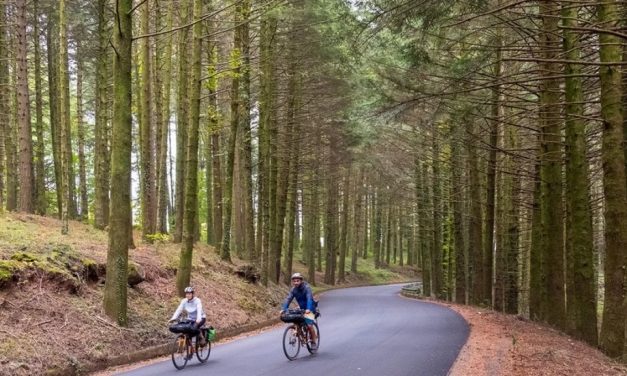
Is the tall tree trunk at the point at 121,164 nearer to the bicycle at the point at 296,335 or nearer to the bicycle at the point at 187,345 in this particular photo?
the bicycle at the point at 187,345

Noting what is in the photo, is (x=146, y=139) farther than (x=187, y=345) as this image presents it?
Yes

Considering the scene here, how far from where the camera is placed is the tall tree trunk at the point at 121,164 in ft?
38.6

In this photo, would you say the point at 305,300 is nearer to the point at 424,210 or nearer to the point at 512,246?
the point at 512,246

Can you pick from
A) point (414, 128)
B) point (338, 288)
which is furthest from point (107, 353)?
point (338, 288)

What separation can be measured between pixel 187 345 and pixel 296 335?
2194 mm

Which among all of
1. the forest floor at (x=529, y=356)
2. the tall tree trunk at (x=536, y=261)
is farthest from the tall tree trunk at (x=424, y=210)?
the forest floor at (x=529, y=356)

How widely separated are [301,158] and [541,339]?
19636 mm

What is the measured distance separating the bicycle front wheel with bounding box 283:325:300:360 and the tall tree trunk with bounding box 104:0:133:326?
3.63 metres

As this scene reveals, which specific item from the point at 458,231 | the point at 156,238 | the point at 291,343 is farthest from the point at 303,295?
the point at 458,231

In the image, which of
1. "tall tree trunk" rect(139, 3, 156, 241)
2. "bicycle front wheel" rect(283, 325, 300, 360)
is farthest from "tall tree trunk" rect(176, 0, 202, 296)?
"bicycle front wheel" rect(283, 325, 300, 360)

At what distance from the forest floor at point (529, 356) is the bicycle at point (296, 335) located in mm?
3087

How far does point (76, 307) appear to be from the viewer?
11.3 meters

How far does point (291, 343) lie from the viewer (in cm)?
1102

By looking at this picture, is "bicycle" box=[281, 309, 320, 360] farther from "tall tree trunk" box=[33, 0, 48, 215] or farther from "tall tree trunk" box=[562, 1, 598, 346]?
"tall tree trunk" box=[33, 0, 48, 215]
